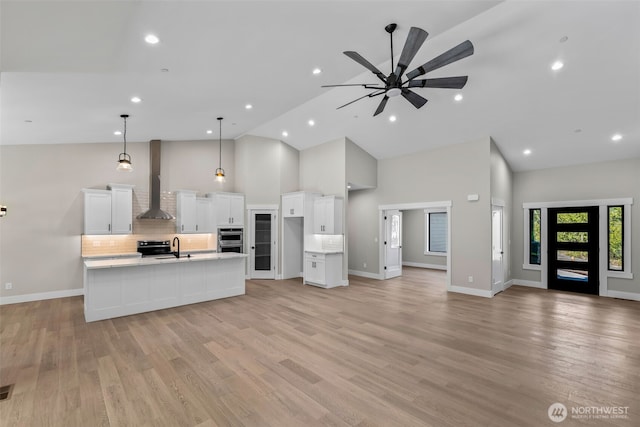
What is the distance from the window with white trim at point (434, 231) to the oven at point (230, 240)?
6.45 meters

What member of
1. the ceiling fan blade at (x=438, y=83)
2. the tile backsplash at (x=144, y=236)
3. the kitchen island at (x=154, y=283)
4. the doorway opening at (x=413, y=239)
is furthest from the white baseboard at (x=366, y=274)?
the ceiling fan blade at (x=438, y=83)

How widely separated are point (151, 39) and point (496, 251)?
7492 mm

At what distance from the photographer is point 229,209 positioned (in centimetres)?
839

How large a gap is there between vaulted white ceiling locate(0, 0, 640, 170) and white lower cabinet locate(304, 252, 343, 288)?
331 centimetres

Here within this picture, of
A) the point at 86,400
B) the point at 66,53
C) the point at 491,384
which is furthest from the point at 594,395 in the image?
the point at 66,53

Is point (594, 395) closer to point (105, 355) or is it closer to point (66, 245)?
point (105, 355)

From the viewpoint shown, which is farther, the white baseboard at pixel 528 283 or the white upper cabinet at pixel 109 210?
the white baseboard at pixel 528 283

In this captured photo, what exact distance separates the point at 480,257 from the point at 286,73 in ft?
17.7

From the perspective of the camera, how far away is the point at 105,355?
363cm

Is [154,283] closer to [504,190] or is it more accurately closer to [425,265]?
[504,190]

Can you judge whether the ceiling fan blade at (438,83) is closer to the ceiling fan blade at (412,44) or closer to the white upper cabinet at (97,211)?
the ceiling fan blade at (412,44)

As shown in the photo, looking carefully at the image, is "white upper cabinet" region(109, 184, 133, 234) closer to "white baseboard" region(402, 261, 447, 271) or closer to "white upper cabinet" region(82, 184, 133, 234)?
"white upper cabinet" region(82, 184, 133, 234)

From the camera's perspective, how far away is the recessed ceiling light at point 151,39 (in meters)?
3.17

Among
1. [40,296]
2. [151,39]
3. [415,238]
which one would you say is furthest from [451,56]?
[415,238]
